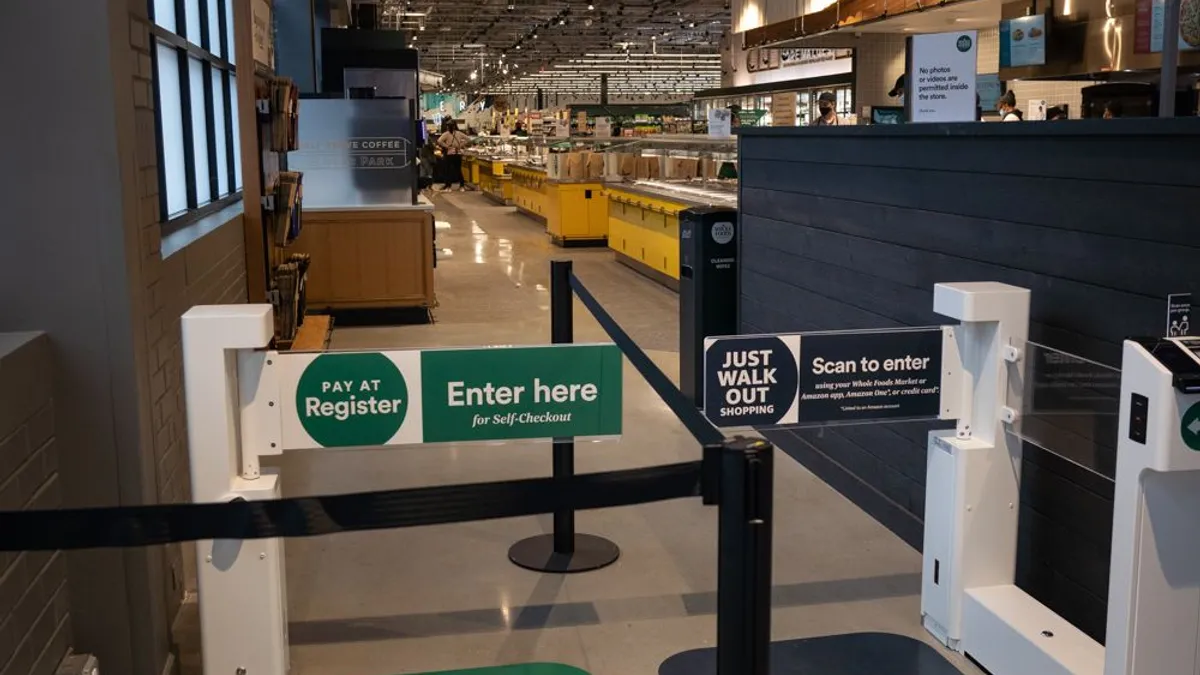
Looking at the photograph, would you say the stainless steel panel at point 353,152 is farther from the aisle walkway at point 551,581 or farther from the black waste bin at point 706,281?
the aisle walkway at point 551,581

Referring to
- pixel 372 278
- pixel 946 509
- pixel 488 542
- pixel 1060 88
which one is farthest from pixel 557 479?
pixel 1060 88

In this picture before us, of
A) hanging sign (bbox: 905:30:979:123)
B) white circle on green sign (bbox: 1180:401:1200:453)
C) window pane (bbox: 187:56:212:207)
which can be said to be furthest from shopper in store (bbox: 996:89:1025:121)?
white circle on green sign (bbox: 1180:401:1200:453)

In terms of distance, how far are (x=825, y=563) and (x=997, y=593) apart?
0.90 m

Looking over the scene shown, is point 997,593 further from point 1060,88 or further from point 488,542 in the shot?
point 1060,88

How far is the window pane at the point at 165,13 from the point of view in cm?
475

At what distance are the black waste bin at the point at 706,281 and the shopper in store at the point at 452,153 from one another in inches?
818

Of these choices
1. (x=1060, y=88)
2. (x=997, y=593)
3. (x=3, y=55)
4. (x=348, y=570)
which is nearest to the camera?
(x=3, y=55)

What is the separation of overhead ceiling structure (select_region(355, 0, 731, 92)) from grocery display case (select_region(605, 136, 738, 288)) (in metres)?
12.6

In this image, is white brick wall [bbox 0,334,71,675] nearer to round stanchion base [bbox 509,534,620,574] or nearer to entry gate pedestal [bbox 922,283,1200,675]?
round stanchion base [bbox 509,534,620,574]

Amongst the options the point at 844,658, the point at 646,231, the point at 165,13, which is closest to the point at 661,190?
the point at 646,231

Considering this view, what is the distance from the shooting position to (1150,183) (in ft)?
9.77

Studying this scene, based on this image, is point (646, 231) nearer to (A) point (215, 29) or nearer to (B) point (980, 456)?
(A) point (215, 29)

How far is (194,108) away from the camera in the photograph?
5.92 meters

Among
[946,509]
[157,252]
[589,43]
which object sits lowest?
[946,509]
